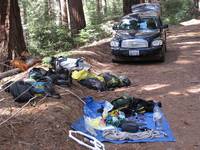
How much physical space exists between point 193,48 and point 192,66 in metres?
3.70

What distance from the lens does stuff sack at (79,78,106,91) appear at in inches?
399

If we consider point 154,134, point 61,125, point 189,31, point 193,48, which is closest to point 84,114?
point 61,125

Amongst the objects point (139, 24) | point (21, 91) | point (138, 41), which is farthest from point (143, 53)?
point (21, 91)

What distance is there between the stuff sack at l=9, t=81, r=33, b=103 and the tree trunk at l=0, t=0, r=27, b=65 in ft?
11.9

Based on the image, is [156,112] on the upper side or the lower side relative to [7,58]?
lower

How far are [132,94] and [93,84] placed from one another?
3.40ft

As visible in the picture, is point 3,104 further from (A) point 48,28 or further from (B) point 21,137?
(A) point 48,28

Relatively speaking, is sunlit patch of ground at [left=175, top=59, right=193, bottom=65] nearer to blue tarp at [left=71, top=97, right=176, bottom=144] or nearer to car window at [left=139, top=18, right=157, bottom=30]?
car window at [left=139, top=18, right=157, bottom=30]

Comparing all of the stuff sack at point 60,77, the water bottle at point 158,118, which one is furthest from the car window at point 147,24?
the water bottle at point 158,118

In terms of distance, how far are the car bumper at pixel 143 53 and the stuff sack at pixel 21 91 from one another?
239 inches

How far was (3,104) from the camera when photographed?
7.54 metres

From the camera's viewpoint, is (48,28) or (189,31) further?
(189,31)

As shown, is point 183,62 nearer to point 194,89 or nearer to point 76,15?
point 194,89

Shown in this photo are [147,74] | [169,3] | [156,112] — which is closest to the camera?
[156,112]
